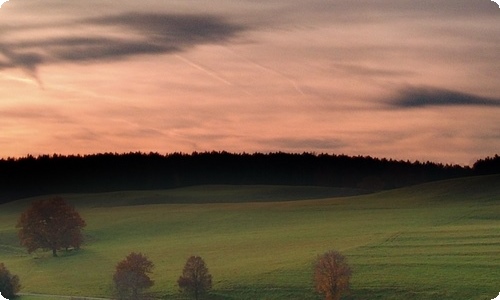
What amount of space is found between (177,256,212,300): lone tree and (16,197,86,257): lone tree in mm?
1206

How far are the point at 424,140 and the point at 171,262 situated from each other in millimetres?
2474

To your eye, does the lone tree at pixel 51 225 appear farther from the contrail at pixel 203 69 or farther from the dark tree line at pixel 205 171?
the contrail at pixel 203 69

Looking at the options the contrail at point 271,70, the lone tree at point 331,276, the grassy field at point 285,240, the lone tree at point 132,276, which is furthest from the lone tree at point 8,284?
the contrail at point 271,70

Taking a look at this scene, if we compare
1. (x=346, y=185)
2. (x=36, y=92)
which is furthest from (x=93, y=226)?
(x=346, y=185)

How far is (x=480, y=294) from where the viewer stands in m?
11.0

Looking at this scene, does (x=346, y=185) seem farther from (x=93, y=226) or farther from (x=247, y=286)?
(x=93, y=226)

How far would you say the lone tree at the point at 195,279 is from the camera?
11.2m

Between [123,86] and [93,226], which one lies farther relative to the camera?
[93,226]

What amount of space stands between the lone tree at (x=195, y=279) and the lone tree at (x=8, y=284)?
4.95 feet

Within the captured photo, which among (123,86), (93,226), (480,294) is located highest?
(123,86)

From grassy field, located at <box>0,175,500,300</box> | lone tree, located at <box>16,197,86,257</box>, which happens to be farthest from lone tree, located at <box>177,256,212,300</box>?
lone tree, located at <box>16,197,86,257</box>

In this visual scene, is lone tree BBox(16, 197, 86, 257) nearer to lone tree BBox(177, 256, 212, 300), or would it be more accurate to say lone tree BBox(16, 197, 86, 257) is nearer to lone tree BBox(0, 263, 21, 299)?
lone tree BBox(0, 263, 21, 299)

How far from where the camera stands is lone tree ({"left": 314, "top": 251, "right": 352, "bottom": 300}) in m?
11.0

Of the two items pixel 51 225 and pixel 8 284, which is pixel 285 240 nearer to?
pixel 51 225
